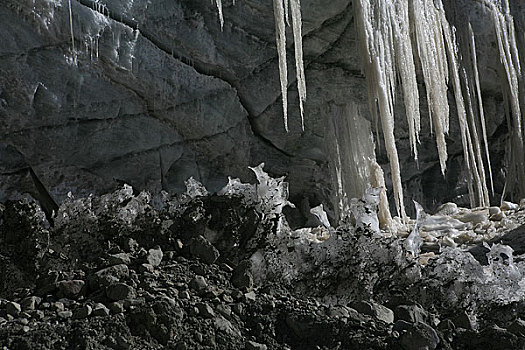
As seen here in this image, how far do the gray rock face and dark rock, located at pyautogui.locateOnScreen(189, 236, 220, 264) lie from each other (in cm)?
317

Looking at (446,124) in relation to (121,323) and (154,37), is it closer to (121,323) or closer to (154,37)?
(154,37)

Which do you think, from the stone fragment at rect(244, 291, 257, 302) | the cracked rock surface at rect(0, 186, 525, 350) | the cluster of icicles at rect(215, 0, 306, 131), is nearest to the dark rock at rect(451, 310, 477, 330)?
the cracked rock surface at rect(0, 186, 525, 350)

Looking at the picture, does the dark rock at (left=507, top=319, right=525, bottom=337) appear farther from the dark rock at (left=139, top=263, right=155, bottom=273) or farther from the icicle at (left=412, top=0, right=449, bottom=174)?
the icicle at (left=412, top=0, right=449, bottom=174)

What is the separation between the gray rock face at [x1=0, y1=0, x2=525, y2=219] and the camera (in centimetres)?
688

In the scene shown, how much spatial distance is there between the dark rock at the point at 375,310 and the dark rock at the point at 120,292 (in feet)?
3.62

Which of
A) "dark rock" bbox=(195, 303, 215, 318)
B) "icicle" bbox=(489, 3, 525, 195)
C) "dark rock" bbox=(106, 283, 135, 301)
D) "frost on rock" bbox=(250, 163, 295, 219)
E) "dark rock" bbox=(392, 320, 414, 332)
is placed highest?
"icicle" bbox=(489, 3, 525, 195)

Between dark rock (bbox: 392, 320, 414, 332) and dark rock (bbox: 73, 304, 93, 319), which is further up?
dark rock (bbox: 73, 304, 93, 319)

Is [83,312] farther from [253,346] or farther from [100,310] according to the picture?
[253,346]

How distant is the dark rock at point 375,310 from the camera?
3721 mm

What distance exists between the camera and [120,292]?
3.62 metres

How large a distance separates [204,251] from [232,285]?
370 millimetres

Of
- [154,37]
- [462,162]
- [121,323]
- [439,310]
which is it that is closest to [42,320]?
[121,323]

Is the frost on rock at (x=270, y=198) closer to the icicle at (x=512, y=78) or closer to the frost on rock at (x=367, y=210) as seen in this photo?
the frost on rock at (x=367, y=210)

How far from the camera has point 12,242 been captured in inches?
211
